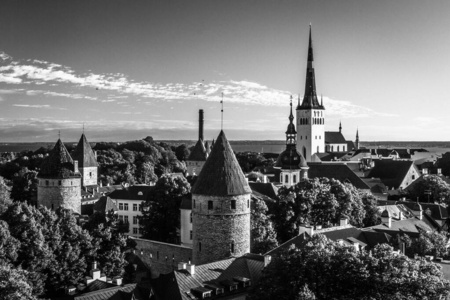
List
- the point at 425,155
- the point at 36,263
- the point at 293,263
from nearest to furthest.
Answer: the point at 293,263, the point at 36,263, the point at 425,155

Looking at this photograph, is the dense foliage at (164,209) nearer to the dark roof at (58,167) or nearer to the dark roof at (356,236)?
the dark roof at (58,167)

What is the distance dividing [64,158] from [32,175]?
21108mm

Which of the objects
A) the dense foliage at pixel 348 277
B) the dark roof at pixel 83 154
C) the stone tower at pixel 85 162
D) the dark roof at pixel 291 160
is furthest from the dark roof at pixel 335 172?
the dense foliage at pixel 348 277

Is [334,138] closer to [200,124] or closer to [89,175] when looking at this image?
[200,124]

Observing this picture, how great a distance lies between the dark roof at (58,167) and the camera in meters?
44.6

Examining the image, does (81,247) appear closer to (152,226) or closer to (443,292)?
(152,226)

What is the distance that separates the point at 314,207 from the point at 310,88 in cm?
6598

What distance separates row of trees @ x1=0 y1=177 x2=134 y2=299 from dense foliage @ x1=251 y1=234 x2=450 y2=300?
12.7 m

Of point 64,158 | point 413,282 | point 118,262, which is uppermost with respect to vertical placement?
point 64,158

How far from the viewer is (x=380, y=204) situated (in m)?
56.2

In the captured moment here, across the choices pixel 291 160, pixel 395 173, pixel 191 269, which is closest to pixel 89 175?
pixel 291 160

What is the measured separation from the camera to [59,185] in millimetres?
44531

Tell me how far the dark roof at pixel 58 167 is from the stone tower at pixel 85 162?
21305 mm

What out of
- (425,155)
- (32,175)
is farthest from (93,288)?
(425,155)
